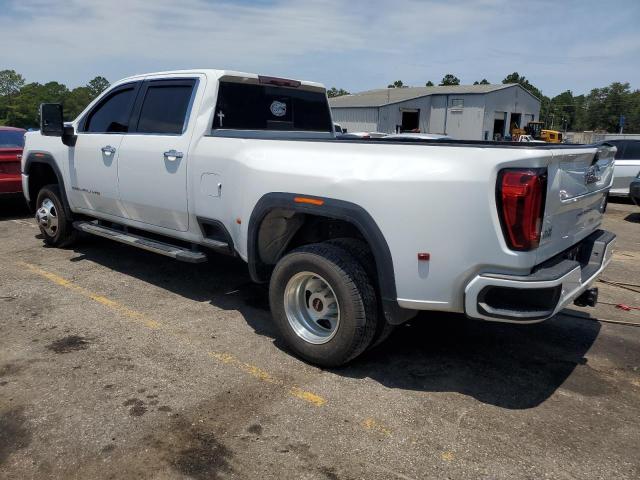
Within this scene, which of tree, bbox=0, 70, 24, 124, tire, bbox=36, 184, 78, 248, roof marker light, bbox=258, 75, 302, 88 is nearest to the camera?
roof marker light, bbox=258, 75, 302, 88

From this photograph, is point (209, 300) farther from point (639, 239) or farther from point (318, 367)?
A: point (639, 239)

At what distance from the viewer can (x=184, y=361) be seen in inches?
152

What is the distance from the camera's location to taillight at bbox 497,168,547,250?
2832 mm

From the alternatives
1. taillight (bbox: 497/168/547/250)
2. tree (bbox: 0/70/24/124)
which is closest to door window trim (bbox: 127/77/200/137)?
taillight (bbox: 497/168/547/250)

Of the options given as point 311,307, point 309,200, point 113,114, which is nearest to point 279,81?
point 113,114

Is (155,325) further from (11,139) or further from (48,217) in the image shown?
(11,139)

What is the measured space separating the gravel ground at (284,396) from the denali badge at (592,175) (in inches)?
53.8

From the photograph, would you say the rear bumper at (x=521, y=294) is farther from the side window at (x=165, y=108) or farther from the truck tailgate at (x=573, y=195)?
the side window at (x=165, y=108)

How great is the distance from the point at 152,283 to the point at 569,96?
163176 mm

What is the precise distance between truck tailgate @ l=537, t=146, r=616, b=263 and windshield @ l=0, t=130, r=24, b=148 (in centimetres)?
891

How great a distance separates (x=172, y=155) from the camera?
4.67m

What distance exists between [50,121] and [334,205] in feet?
13.2

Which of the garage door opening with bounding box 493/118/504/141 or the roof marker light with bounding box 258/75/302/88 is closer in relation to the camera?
the roof marker light with bounding box 258/75/302/88

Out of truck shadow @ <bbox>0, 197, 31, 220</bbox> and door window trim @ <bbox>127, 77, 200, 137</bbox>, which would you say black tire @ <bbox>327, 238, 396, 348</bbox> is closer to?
door window trim @ <bbox>127, 77, 200, 137</bbox>
